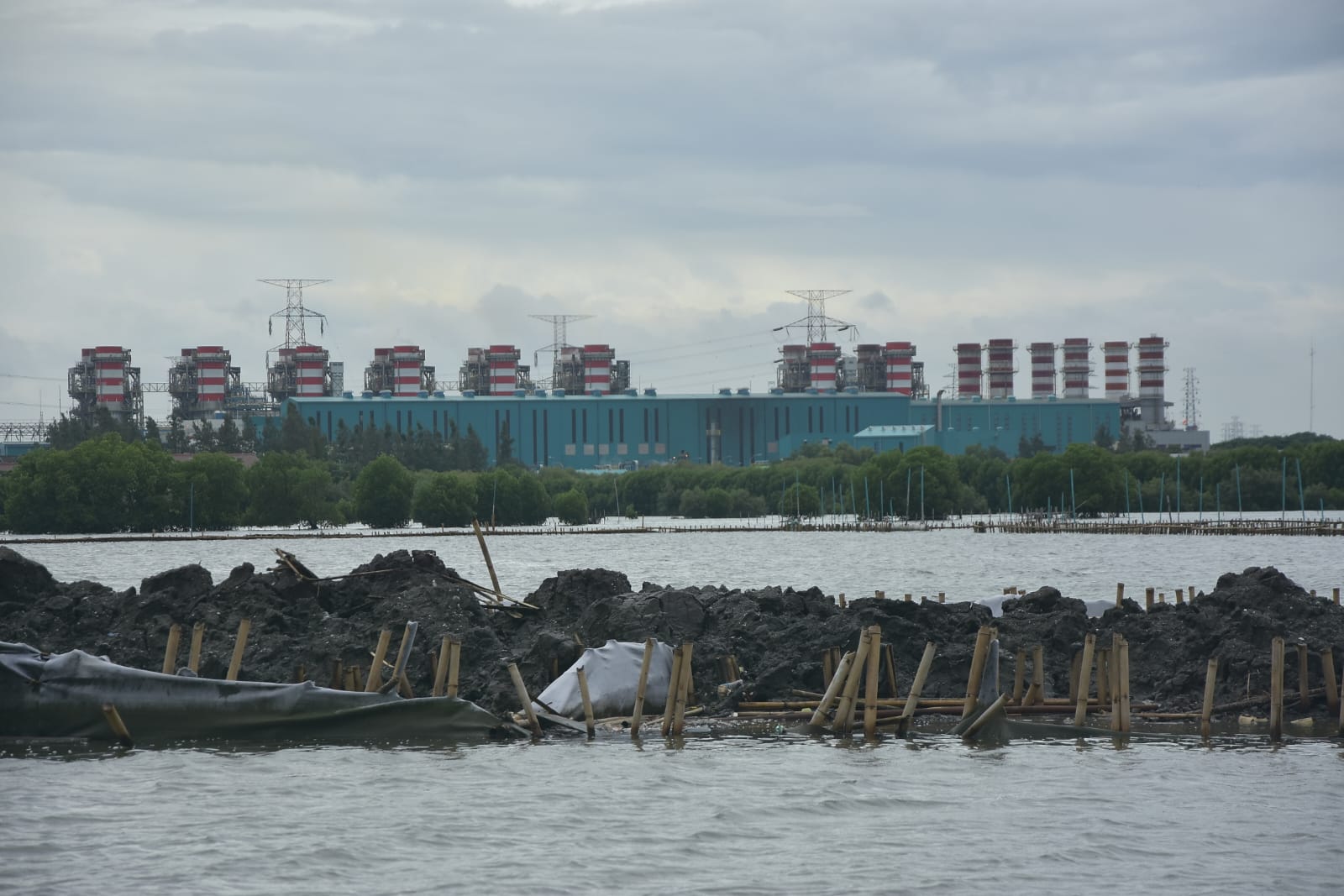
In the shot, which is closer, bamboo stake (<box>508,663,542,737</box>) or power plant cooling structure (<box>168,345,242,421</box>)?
bamboo stake (<box>508,663,542,737</box>)

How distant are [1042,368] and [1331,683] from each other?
174 metres

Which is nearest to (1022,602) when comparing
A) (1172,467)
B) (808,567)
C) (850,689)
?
(850,689)

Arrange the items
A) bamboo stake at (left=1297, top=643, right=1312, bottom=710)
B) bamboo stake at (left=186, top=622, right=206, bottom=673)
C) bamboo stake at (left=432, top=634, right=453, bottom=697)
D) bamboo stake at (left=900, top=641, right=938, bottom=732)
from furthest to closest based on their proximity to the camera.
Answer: bamboo stake at (left=186, top=622, right=206, bottom=673)
bamboo stake at (left=1297, top=643, right=1312, bottom=710)
bamboo stake at (left=432, top=634, right=453, bottom=697)
bamboo stake at (left=900, top=641, right=938, bottom=732)

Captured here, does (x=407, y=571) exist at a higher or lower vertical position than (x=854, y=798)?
higher

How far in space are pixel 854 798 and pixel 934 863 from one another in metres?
2.22

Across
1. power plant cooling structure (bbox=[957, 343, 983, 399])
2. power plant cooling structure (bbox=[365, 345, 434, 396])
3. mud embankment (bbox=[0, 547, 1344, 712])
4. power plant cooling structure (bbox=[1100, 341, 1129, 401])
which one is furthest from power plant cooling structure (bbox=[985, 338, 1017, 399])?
mud embankment (bbox=[0, 547, 1344, 712])

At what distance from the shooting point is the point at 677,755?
1733 centimetres

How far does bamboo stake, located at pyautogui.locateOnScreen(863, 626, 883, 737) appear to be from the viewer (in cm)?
1662

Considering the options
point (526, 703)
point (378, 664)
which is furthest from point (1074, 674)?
point (378, 664)

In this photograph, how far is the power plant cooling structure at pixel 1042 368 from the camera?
187 meters

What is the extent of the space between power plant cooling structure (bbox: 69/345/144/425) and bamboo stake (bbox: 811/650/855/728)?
150620 mm

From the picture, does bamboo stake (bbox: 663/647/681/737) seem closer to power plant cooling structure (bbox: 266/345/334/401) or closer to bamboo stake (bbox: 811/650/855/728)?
bamboo stake (bbox: 811/650/855/728)

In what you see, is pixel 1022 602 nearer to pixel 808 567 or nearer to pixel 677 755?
pixel 677 755

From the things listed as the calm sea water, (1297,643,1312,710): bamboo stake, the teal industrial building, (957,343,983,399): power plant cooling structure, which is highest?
(957,343,983,399): power plant cooling structure
